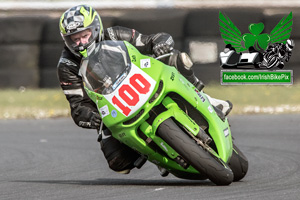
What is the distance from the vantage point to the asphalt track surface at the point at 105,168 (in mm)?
6438

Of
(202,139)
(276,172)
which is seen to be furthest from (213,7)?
(202,139)

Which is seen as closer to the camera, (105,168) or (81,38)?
(81,38)

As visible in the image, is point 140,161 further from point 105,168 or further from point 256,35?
point 256,35

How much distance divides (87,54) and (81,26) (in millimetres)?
245

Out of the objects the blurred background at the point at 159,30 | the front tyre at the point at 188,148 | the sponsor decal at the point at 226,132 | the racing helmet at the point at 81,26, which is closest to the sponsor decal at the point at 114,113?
the front tyre at the point at 188,148

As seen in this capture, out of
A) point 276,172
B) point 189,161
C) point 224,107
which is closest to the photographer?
point 189,161

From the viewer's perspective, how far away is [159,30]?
1700cm

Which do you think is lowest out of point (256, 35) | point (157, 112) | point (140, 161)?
point (256, 35)

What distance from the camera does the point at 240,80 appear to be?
17641 millimetres

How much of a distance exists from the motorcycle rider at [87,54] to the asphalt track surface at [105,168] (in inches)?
12.2

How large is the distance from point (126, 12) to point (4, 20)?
3.45 meters

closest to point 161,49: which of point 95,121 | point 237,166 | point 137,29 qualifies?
point 95,121

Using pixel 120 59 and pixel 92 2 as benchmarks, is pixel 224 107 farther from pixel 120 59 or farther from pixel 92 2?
pixel 92 2

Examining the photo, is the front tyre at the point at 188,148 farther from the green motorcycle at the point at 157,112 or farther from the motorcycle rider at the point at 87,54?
the motorcycle rider at the point at 87,54
